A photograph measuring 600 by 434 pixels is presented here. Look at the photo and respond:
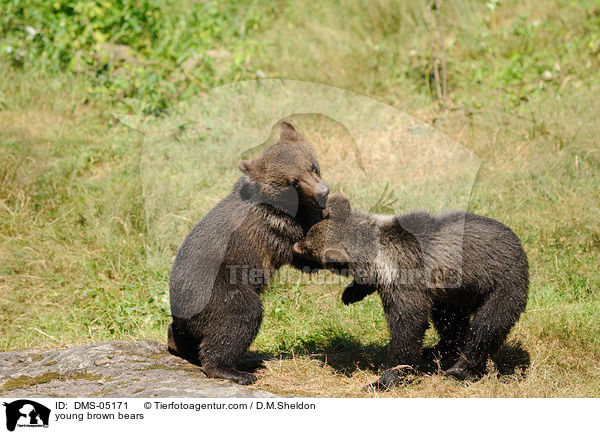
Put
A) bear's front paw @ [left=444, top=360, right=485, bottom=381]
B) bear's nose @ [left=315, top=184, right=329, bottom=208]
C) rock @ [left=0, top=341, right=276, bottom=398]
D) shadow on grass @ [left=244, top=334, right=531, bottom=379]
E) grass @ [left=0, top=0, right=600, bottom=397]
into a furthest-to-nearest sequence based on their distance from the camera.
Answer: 1. grass @ [left=0, top=0, right=600, bottom=397]
2. shadow on grass @ [left=244, top=334, right=531, bottom=379]
3. bear's nose @ [left=315, top=184, right=329, bottom=208]
4. bear's front paw @ [left=444, top=360, right=485, bottom=381]
5. rock @ [left=0, top=341, right=276, bottom=398]

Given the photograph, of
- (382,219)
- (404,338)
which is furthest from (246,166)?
(404,338)

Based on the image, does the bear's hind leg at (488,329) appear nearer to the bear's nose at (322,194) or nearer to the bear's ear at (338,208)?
the bear's ear at (338,208)

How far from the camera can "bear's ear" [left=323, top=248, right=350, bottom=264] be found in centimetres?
493

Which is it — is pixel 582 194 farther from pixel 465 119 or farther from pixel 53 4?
pixel 53 4

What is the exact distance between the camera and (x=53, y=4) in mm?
9961

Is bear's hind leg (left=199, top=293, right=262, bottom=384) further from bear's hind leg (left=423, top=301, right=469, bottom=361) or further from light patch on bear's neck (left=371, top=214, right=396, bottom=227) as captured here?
bear's hind leg (left=423, top=301, right=469, bottom=361)

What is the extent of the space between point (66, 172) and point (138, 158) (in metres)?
0.94

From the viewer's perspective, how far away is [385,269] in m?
4.98

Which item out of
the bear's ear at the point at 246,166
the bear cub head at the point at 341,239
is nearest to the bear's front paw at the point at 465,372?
the bear cub head at the point at 341,239

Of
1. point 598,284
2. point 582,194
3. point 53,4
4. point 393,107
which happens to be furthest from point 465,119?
point 53,4

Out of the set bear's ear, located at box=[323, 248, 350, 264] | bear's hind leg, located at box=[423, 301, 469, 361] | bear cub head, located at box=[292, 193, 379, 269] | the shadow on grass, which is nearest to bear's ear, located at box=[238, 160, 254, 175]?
bear cub head, located at box=[292, 193, 379, 269]
